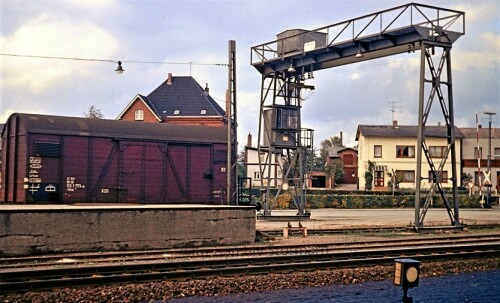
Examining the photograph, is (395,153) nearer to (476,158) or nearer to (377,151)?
(377,151)

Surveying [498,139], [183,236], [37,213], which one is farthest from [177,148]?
[498,139]

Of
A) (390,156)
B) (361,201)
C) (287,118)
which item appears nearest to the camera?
(287,118)

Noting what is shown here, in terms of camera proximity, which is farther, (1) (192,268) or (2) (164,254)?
(2) (164,254)

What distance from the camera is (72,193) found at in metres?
21.0

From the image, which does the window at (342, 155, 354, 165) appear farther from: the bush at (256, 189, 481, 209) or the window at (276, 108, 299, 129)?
the window at (276, 108, 299, 129)

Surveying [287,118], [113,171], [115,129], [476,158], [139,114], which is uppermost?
[139,114]

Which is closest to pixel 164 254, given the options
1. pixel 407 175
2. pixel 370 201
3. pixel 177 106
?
pixel 370 201

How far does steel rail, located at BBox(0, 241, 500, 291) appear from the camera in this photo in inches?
443

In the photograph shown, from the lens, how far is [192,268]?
1318 cm

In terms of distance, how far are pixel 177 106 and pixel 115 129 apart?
1589 inches

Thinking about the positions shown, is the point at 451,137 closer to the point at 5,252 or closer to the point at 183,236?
the point at 183,236

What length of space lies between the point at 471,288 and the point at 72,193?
1465 cm

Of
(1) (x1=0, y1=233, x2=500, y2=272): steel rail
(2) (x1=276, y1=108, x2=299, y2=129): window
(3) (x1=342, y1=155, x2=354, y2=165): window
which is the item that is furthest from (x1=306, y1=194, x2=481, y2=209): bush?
(3) (x1=342, y1=155, x2=354, y2=165): window

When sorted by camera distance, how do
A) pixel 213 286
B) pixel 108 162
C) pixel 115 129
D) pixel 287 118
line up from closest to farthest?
pixel 213 286 → pixel 108 162 → pixel 115 129 → pixel 287 118
